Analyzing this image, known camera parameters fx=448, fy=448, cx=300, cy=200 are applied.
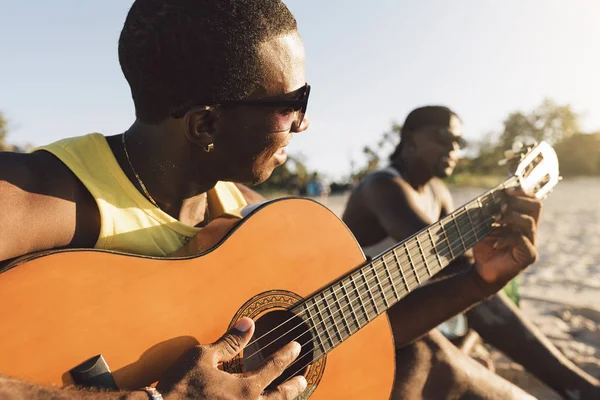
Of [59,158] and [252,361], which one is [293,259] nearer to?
[252,361]

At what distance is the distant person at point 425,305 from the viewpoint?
2.06m

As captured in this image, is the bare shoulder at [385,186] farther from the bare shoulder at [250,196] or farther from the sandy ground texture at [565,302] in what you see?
the sandy ground texture at [565,302]

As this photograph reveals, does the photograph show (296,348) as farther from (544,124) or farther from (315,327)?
(544,124)

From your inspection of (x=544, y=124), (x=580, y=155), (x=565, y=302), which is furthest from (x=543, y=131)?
(x=565, y=302)

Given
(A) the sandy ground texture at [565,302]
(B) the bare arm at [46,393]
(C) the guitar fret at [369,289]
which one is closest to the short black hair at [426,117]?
(A) the sandy ground texture at [565,302]

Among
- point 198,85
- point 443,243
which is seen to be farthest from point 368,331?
point 198,85

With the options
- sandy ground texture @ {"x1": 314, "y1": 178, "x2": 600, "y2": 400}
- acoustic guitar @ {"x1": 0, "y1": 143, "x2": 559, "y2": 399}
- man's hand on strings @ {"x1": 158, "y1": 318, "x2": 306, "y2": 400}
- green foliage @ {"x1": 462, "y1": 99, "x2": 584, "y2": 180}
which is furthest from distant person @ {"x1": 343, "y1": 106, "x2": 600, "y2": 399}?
green foliage @ {"x1": 462, "y1": 99, "x2": 584, "y2": 180}

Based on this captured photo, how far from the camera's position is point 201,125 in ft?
5.39

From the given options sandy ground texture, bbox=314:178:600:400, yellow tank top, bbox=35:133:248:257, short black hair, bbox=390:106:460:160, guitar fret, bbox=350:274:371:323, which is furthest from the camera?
short black hair, bbox=390:106:460:160

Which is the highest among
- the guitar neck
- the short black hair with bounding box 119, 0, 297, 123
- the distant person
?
the short black hair with bounding box 119, 0, 297, 123

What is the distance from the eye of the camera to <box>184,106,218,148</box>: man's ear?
162 centimetres

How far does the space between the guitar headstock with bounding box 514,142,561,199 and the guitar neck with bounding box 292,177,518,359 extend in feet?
1.67

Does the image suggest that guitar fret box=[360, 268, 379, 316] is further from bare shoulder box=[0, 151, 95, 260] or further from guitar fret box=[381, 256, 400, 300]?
bare shoulder box=[0, 151, 95, 260]

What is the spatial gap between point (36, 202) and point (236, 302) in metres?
0.66
